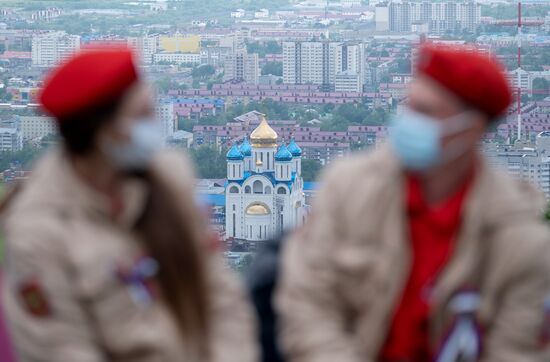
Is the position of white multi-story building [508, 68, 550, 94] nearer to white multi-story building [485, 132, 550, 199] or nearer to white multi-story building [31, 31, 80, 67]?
white multi-story building [485, 132, 550, 199]

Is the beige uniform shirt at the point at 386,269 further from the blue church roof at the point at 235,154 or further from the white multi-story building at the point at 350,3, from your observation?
the white multi-story building at the point at 350,3

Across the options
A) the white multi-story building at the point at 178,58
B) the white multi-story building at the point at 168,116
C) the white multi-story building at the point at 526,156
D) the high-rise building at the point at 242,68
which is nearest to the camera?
the white multi-story building at the point at 526,156

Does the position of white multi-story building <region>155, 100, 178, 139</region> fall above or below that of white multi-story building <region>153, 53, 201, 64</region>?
below

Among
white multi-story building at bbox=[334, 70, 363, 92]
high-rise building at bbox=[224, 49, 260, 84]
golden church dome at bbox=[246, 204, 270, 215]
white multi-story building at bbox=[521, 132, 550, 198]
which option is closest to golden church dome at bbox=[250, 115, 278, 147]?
golden church dome at bbox=[246, 204, 270, 215]

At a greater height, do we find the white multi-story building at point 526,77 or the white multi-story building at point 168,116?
the white multi-story building at point 526,77

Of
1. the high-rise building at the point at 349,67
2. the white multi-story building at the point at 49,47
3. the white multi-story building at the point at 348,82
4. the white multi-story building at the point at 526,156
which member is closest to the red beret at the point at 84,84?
the white multi-story building at the point at 526,156

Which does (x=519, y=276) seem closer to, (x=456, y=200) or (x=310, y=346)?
(x=456, y=200)

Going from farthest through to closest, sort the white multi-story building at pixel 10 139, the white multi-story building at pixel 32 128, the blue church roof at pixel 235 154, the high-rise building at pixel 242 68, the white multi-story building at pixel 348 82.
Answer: the high-rise building at pixel 242 68
the white multi-story building at pixel 348 82
the white multi-story building at pixel 32 128
the white multi-story building at pixel 10 139
the blue church roof at pixel 235 154

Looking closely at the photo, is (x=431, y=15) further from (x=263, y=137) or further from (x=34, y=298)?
(x=34, y=298)
